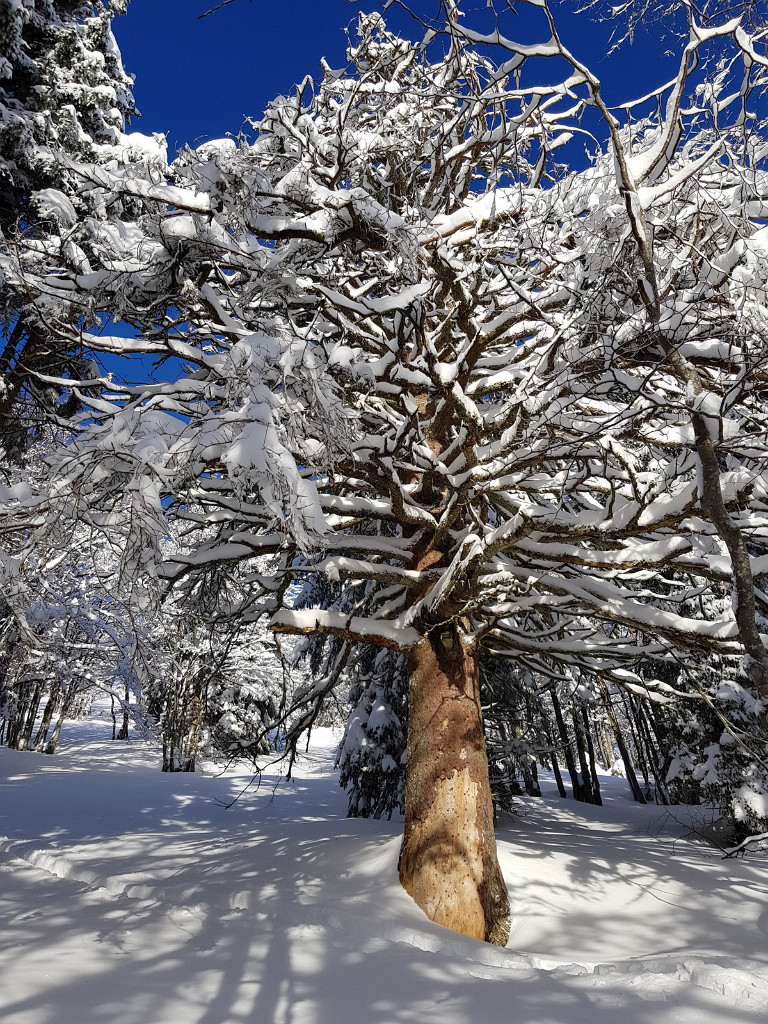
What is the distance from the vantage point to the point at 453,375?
4465mm

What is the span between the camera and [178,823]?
10.8 m

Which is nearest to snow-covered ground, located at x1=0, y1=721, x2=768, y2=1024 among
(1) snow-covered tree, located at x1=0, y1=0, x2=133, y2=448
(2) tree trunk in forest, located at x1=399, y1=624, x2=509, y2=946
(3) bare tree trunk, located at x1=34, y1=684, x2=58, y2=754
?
(2) tree trunk in forest, located at x1=399, y1=624, x2=509, y2=946

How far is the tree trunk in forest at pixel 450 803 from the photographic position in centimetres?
434

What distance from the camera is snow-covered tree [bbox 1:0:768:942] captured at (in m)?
3.04

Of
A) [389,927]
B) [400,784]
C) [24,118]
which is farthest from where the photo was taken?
[400,784]

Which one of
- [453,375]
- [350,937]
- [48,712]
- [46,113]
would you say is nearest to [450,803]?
[350,937]

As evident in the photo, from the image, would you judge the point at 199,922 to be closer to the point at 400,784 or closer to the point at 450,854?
the point at 450,854

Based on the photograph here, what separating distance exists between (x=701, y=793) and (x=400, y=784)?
524cm

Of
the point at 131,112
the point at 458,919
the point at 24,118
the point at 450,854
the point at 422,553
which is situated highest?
the point at 131,112

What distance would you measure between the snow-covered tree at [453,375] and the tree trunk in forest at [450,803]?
23 mm

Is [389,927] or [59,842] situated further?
[59,842]

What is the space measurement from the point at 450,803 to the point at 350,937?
1172 mm

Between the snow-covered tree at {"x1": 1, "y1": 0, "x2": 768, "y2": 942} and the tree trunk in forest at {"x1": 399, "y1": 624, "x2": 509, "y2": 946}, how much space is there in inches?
0.9

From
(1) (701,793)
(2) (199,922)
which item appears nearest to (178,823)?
(2) (199,922)
